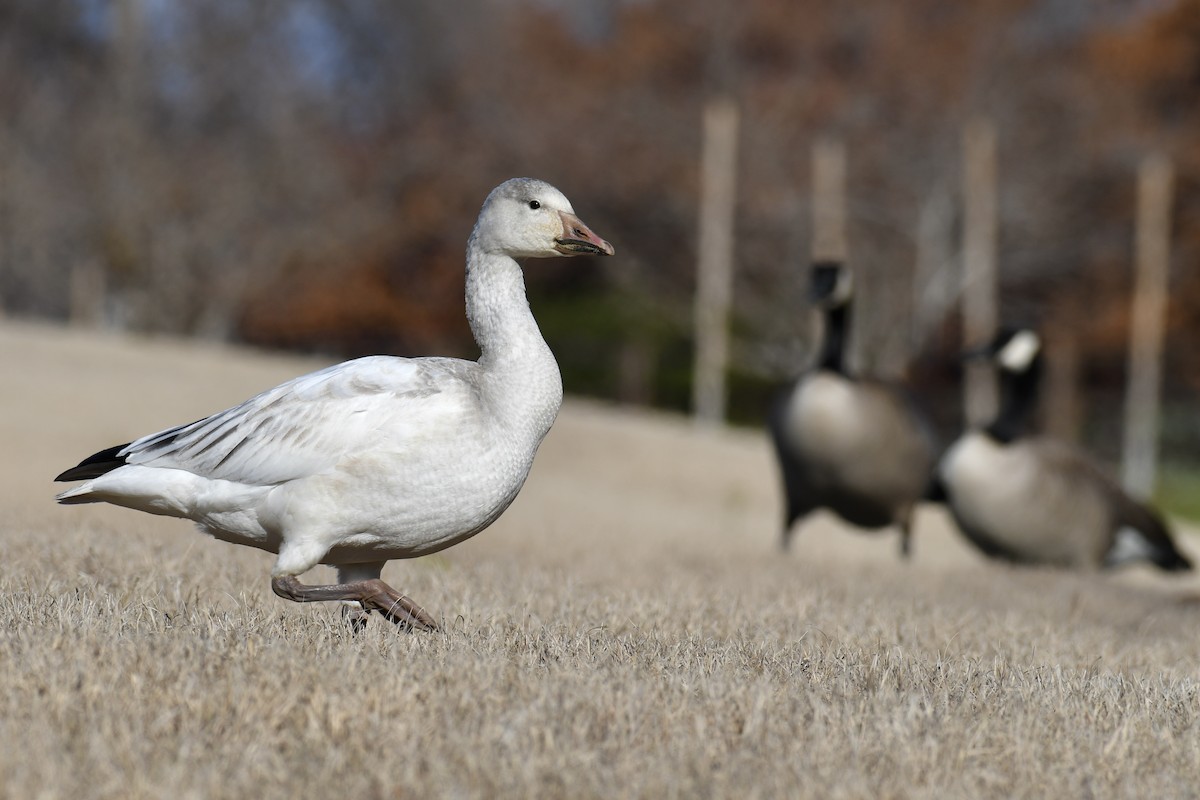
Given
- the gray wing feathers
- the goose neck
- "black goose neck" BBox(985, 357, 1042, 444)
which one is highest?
the goose neck

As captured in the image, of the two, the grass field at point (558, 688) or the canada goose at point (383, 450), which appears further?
the canada goose at point (383, 450)

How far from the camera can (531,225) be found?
13.6ft

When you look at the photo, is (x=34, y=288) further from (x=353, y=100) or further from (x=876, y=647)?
(x=876, y=647)

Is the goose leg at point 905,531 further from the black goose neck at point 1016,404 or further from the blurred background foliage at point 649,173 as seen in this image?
the blurred background foliage at point 649,173

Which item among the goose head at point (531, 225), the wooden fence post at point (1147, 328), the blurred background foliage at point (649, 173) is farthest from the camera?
the blurred background foliage at point (649, 173)

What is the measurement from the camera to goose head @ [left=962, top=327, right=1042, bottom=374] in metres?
10.7

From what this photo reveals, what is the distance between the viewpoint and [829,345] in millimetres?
9602

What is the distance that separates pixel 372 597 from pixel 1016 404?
7.53 metres

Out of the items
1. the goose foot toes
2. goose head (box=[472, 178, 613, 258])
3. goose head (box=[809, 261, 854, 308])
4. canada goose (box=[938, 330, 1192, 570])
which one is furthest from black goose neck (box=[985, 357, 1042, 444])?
the goose foot toes

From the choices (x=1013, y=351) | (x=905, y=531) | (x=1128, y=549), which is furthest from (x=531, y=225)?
(x=1128, y=549)

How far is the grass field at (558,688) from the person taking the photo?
8.33 ft

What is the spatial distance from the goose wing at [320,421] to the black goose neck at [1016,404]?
6601 millimetres

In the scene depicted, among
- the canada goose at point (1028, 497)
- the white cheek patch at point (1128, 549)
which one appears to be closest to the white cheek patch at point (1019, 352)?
the canada goose at point (1028, 497)

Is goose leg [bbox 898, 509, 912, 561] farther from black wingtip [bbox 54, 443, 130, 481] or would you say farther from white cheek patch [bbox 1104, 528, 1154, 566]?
black wingtip [bbox 54, 443, 130, 481]
